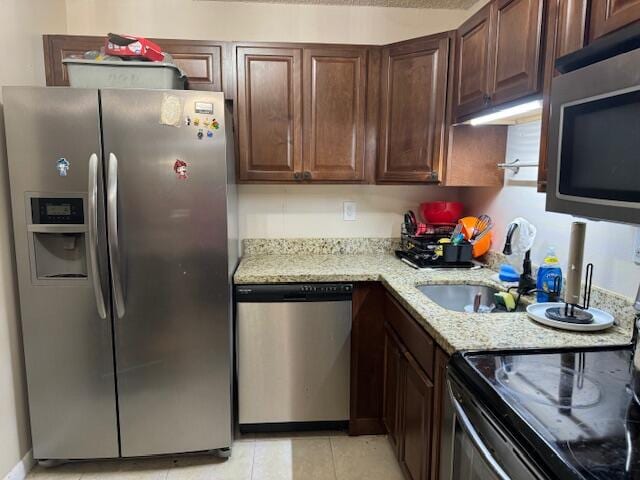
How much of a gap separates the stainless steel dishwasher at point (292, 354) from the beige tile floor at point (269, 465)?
0.40 ft

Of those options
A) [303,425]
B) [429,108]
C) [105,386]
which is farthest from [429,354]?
[105,386]

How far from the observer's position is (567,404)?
97cm

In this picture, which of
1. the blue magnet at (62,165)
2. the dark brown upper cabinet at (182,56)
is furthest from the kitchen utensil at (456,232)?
the blue magnet at (62,165)

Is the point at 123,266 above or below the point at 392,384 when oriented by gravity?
above

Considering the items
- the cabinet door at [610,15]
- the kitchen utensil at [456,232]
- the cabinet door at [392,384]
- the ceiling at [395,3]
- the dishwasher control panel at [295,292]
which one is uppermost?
the ceiling at [395,3]

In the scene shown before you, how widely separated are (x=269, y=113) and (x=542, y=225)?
1.46 metres

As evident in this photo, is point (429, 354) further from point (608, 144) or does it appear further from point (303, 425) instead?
Result: point (303, 425)

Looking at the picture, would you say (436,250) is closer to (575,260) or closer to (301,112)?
(575,260)

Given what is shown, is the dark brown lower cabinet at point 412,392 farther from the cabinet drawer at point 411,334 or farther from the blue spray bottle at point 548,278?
the blue spray bottle at point 548,278

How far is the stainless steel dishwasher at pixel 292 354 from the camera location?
7.12ft

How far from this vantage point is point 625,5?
3.37 ft

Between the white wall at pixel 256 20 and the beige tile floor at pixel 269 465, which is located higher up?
the white wall at pixel 256 20

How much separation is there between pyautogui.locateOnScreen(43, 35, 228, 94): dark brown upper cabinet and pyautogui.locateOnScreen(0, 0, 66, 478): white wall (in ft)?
0.30

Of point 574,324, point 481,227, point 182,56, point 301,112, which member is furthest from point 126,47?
point 574,324
